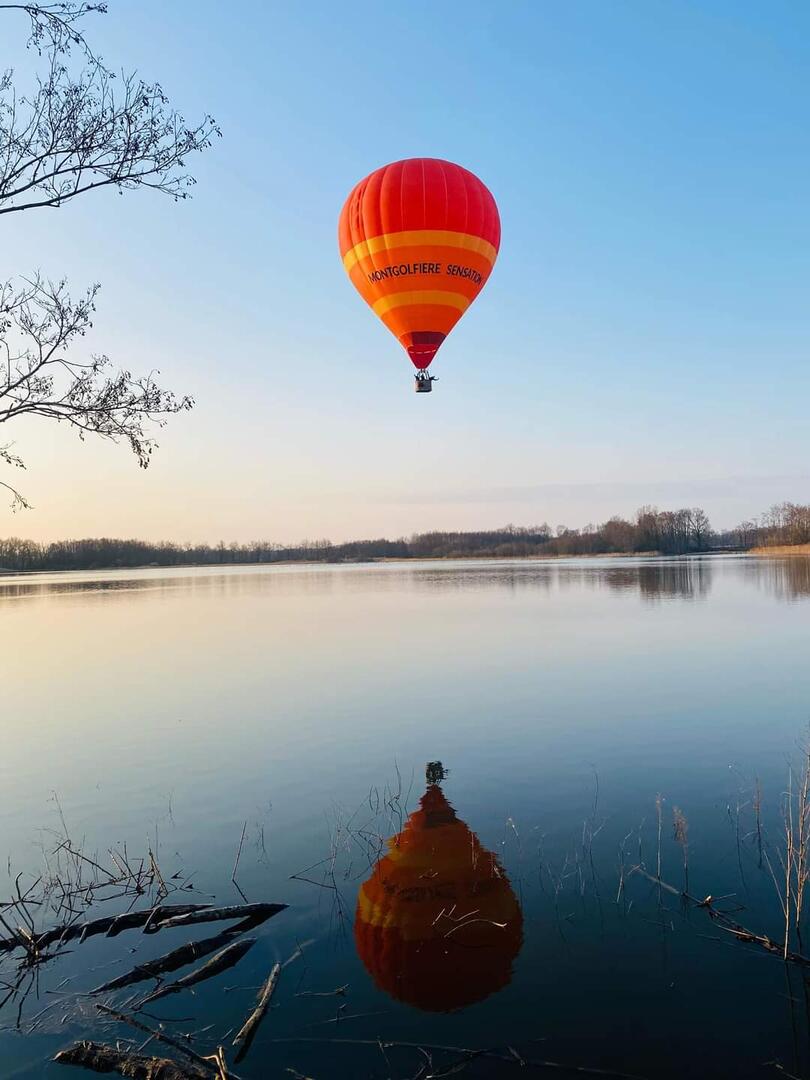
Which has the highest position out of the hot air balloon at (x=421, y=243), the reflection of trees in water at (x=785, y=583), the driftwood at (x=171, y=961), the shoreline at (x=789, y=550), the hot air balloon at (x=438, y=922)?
the hot air balloon at (x=421, y=243)

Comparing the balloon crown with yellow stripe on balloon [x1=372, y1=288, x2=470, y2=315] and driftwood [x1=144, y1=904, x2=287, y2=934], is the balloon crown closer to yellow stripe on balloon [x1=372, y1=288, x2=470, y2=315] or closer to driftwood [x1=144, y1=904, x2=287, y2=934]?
driftwood [x1=144, y1=904, x2=287, y2=934]

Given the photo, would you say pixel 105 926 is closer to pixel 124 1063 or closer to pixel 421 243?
pixel 124 1063

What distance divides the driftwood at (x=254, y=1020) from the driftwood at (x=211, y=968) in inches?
15.3

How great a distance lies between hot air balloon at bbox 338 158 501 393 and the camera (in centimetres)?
1493

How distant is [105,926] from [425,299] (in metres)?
12.3

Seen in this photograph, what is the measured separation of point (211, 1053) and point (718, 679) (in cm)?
1217

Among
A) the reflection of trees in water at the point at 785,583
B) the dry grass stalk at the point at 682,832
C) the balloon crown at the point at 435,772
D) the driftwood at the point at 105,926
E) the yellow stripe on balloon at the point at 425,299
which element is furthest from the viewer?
the reflection of trees in water at the point at 785,583

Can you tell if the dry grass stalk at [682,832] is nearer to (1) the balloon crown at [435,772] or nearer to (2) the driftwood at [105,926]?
(1) the balloon crown at [435,772]

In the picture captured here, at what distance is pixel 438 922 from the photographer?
5762 millimetres

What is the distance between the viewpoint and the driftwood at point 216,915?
574cm

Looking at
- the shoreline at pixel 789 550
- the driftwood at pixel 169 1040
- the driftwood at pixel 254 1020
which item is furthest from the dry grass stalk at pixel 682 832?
the shoreline at pixel 789 550

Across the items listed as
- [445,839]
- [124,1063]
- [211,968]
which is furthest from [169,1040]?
[445,839]

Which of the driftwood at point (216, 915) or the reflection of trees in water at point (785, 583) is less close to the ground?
the reflection of trees in water at point (785, 583)

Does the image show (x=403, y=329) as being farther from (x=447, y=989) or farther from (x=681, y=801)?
(x=447, y=989)
